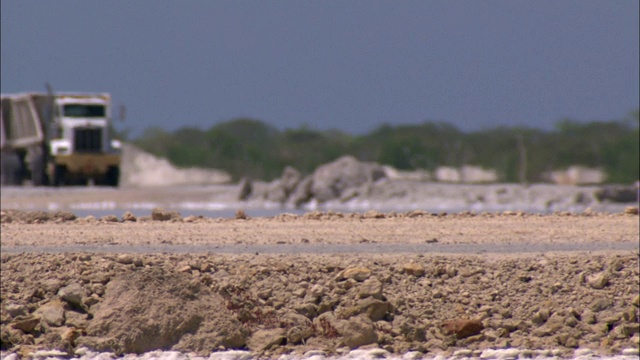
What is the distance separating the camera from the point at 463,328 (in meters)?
10.5

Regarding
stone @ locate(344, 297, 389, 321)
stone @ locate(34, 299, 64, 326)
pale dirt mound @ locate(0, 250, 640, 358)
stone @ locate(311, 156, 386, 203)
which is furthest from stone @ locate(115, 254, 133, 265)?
stone @ locate(311, 156, 386, 203)

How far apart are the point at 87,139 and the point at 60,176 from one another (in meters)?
2.49

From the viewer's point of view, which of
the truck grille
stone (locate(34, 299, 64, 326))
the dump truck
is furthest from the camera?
the dump truck

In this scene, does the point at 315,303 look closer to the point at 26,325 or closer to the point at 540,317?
the point at 540,317

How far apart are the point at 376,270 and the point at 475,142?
4635cm

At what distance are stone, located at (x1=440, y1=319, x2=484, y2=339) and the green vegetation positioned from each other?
1286 inches

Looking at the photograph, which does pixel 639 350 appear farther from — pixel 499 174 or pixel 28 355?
pixel 499 174

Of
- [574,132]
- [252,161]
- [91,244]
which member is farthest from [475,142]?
[91,244]

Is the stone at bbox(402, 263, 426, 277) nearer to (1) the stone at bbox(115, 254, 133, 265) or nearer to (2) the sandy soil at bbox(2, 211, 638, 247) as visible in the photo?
(2) the sandy soil at bbox(2, 211, 638, 247)

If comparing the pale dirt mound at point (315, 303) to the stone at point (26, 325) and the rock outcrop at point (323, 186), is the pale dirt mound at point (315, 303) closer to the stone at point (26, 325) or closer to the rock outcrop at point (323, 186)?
the stone at point (26, 325)

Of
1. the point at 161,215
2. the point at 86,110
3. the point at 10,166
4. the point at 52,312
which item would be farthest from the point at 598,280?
the point at 10,166

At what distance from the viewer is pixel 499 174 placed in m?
49.6

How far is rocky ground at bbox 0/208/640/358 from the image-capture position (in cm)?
1041

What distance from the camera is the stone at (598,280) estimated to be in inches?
442
